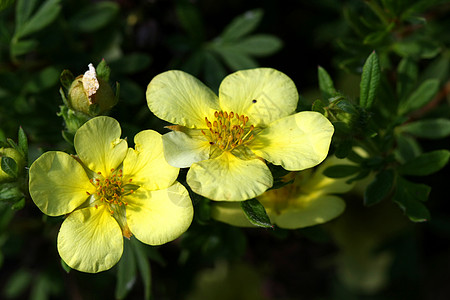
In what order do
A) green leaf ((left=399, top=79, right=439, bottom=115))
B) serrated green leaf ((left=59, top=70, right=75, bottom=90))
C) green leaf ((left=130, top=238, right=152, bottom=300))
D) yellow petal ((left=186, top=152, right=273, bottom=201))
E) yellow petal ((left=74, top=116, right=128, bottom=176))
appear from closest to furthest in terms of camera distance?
1. yellow petal ((left=186, top=152, right=273, bottom=201))
2. yellow petal ((left=74, top=116, right=128, bottom=176))
3. serrated green leaf ((left=59, top=70, right=75, bottom=90))
4. green leaf ((left=130, top=238, right=152, bottom=300))
5. green leaf ((left=399, top=79, right=439, bottom=115))

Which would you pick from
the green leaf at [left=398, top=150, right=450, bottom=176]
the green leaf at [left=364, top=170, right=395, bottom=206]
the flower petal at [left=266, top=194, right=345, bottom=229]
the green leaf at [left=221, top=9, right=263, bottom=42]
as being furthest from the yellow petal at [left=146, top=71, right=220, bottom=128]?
the green leaf at [left=221, top=9, right=263, bottom=42]

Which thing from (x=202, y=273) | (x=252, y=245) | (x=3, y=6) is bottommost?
(x=202, y=273)

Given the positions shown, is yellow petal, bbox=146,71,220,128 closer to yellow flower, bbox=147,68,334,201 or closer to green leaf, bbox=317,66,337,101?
yellow flower, bbox=147,68,334,201

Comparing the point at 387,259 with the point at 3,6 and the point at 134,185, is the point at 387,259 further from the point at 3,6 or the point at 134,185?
the point at 3,6

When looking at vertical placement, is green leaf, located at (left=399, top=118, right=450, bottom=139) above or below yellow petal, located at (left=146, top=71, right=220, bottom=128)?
below

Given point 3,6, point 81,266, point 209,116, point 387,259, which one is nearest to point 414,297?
point 387,259

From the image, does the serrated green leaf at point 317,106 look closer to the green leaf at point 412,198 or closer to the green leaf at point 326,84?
the green leaf at point 326,84

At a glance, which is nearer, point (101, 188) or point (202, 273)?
point (101, 188)
